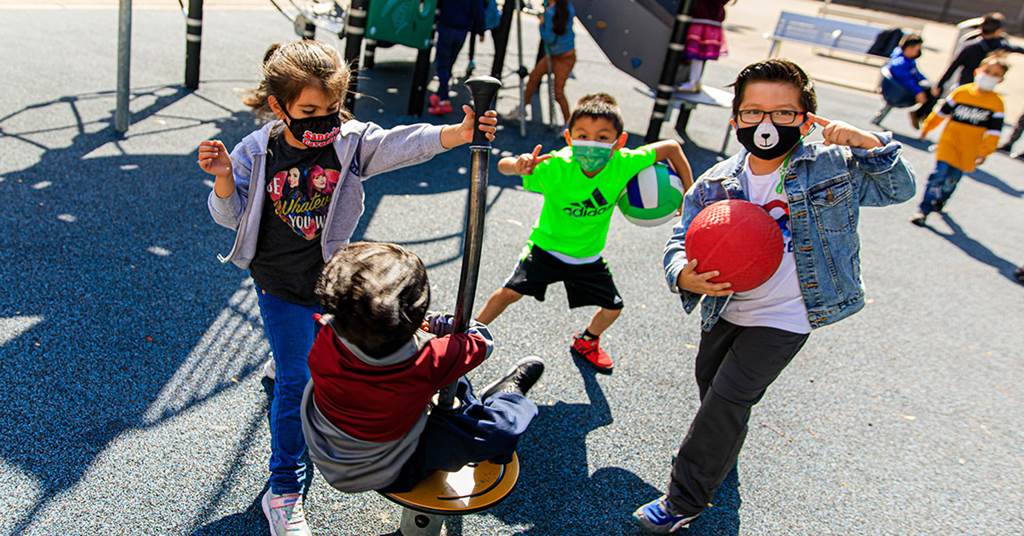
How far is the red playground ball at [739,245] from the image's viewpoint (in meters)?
2.71

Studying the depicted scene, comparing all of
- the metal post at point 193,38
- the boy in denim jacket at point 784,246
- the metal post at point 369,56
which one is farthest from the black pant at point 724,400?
the metal post at point 369,56

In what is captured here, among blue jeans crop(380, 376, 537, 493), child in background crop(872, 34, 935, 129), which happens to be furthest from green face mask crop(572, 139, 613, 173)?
child in background crop(872, 34, 935, 129)

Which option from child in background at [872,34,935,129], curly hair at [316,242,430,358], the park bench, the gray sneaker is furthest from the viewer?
the park bench

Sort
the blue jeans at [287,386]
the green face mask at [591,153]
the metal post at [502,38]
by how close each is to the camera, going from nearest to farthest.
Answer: the blue jeans at [287,386], the green face mask at [591,153], the metal post at [502,38]

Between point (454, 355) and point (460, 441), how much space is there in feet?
1.10

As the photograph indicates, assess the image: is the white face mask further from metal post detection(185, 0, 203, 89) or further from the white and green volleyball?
metal post detection(185, 0, 203, 89)

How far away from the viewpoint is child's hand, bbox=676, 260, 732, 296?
277 centimetres

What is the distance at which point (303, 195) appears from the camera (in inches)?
112

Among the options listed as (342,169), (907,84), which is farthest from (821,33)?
(342,169)

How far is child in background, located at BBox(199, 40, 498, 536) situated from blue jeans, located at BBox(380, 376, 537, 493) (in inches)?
24.7

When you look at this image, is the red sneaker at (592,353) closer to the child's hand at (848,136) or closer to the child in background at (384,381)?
the child in background at (384,381)

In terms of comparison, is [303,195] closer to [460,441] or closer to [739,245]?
[460,441]

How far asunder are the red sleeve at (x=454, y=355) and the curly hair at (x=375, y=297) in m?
0.13

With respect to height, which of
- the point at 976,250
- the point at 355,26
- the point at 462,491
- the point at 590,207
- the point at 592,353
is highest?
the point at 355,26
